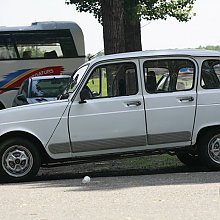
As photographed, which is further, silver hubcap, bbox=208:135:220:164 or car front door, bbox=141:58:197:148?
silver hubcap, bbox=208:135:220:164

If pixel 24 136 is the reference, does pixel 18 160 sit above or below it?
below

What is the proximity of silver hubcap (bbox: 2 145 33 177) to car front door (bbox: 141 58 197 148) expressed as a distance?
2.01 m

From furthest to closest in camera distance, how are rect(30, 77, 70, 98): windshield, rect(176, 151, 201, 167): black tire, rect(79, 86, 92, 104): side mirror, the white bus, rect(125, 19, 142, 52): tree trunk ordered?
the white bus, rect(125, 19, 142, 52): tree trunk, rect(30, 77, 70, 98): windshield, rect(176, 151, 201, 167): black tire, rect(79, 86, 92, 104): side mirror

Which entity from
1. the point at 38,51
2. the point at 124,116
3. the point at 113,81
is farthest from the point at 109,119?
the point at 38,51

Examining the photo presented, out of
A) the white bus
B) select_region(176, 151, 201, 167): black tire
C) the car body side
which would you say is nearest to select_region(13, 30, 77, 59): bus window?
the white bus

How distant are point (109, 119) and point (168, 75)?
4.15 ft

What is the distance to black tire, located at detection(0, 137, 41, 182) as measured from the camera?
1022 centimetres

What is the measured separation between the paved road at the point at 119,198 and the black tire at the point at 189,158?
60cm

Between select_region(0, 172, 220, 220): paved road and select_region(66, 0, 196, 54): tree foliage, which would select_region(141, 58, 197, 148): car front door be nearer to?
select_region(0, 172, 220, 220): paved road

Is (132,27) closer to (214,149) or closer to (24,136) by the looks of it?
(214,149)

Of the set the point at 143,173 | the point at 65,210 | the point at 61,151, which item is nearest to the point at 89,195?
the point at 65,210

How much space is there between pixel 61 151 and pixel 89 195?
1775mm

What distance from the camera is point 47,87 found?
1644 cm

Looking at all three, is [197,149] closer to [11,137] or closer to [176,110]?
[176,110]
